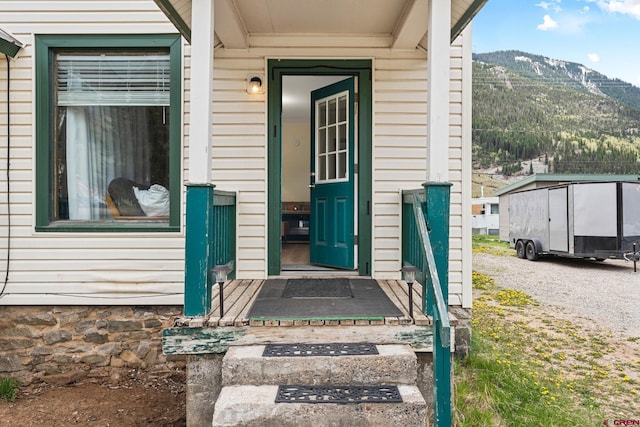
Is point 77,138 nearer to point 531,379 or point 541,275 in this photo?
point 531,379

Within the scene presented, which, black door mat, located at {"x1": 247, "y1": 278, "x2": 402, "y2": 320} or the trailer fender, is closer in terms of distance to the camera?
black door mat, located at {"x1": 247, "y1": 278, "x2": 402, "y2": 320}

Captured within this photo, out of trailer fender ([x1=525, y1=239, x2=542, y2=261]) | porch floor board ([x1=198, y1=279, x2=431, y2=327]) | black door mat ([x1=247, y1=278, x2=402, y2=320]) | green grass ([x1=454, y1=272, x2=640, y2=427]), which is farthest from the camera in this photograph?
trailer fender ([x1=525, y1=239, x2=542, y2=261])

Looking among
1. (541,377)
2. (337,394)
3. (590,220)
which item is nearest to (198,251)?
(337,394)

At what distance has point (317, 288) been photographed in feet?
11.7

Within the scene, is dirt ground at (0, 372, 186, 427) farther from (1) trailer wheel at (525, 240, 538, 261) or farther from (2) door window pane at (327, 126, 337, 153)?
(1) trailer wheel at (525, 240, 538, 261)

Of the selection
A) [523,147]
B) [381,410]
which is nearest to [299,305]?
[381,410]

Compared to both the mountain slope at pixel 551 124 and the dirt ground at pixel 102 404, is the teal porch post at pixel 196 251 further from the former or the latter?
the mountain slope at pixel 551 124

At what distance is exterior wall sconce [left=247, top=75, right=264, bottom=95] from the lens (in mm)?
4043

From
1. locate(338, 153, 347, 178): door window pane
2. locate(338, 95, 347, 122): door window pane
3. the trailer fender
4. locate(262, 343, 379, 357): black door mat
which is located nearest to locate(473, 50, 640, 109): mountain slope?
the trailer fender

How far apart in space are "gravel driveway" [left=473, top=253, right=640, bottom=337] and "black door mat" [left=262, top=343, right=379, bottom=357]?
4.85 metres

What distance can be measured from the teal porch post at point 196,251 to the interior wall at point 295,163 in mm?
5732

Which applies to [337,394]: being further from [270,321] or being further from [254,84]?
[254,84]

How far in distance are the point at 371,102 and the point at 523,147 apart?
49266 millimetres

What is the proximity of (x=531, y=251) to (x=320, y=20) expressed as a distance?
34.7ft
